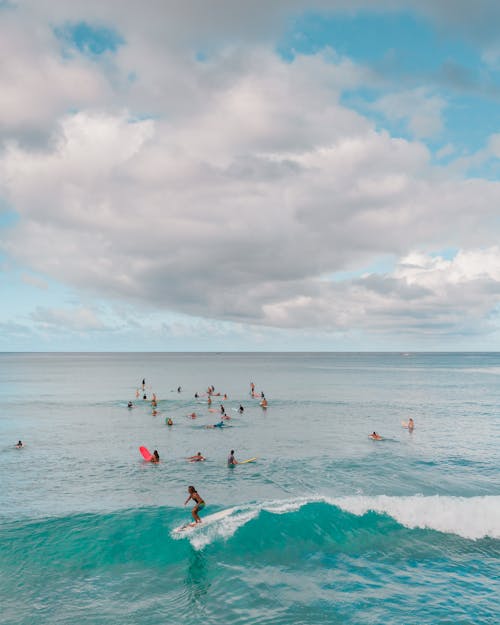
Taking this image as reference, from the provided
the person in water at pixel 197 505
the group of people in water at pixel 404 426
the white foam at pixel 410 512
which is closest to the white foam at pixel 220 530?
the white foam at pixel 410 512

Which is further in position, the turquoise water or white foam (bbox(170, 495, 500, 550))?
white foam (bbox(170, 495, 500, 550))

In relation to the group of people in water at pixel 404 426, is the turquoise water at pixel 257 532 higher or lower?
lower

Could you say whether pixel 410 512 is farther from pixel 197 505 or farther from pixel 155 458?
pixel 155 458

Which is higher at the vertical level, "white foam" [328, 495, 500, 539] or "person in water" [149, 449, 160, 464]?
"person in water" [149, 449, 160, 464]

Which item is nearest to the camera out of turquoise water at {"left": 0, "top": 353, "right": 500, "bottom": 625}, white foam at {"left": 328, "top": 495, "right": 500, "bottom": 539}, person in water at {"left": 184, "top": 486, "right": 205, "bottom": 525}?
turquoise water at {"left": 0, "top": 353, "right": 500, "bottom": 625}

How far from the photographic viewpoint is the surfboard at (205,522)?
23.8 meters

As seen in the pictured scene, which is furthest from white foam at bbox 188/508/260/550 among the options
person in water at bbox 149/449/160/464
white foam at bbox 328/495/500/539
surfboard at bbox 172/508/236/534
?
person in water at bbox 149/449/160/464

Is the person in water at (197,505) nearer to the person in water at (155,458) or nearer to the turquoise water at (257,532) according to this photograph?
the turquoise water at (257,532)

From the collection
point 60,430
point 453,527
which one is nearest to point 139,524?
point 453,527

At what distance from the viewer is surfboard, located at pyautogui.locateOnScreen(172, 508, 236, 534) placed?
23797 mm

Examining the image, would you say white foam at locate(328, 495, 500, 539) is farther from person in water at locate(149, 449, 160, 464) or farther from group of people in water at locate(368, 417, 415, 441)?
group of people in water at locate(368, 417, 415, 441)

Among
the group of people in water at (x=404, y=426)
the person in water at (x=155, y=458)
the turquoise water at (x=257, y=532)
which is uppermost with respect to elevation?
the group of people in water at (x=404, y=426)

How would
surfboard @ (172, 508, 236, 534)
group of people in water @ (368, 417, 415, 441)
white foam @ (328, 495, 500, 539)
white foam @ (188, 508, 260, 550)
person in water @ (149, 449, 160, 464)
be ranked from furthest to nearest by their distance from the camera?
group of people in water @ (368, 417, 415, 441), person in water @ (149, 449, 160, 464), white foam @ (328, 495, 500, 539), surfboard @ (172, 508, 236, 534), white foam @ (188, 508, 260, 550)

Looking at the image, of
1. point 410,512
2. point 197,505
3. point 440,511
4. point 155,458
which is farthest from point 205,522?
point 155,458
